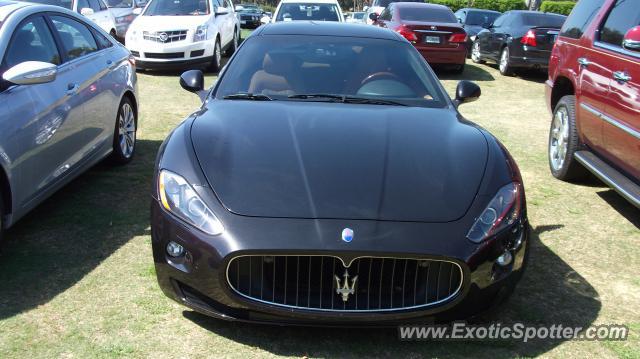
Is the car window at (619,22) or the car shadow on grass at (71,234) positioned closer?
the car shadow on grass at (71,234)

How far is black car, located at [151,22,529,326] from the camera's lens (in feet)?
9.30

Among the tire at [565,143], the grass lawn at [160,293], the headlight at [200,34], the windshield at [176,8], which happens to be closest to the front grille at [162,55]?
the headlight at [200,34]

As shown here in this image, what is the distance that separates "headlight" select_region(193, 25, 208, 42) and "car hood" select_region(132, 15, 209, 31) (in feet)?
0.33

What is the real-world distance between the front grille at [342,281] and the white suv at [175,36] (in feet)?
31.9

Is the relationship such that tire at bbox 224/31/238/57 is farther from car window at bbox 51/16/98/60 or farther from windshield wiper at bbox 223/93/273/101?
windshield wiper at bbox 223/93/273/101

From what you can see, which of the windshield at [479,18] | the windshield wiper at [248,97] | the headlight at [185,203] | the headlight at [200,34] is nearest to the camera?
the headlight at [185,203]

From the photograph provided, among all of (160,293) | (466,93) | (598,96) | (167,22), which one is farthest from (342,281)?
(167,22)

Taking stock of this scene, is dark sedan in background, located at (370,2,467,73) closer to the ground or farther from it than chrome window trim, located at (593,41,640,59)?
closer to the ground

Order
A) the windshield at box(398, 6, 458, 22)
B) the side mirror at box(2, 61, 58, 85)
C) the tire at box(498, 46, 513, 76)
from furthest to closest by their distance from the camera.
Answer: the windshield at box(398, 6, 458, 22) → the tire at box(498, 46, 513, 76) → the side mirror at box(2, 61, 58, 85)

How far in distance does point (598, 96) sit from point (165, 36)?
863 centimetres

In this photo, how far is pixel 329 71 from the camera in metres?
4.42

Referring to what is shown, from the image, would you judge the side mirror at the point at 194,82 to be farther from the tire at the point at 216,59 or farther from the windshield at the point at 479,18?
the windshield at the point at 479,18

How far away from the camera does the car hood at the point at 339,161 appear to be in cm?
298

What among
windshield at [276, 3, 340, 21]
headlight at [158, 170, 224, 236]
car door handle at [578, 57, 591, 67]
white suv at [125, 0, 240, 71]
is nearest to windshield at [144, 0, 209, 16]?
white suv at [125, 0, 240, 71]
